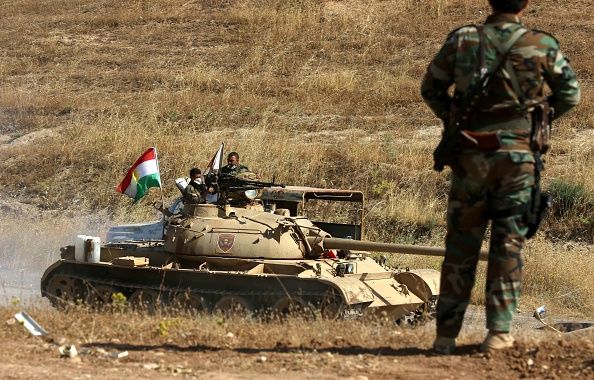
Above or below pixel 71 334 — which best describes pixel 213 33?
above

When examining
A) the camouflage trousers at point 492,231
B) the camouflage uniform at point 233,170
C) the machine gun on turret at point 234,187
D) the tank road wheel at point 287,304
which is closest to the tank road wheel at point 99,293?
the machine gun on turret at point 234,187

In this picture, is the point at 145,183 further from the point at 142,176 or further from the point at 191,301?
the point at 191,301

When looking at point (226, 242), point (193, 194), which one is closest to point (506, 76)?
point (226, 242)

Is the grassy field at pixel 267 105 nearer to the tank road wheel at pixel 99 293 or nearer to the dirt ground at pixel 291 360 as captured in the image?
the tank road wheel at pixel 99 293

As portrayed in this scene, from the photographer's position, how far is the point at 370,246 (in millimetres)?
13188

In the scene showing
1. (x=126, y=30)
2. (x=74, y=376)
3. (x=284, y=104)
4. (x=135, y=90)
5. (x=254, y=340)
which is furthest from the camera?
(x=126, y=30)

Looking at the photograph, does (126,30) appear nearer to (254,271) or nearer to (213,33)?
(213,33)

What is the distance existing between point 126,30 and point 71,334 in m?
29.4

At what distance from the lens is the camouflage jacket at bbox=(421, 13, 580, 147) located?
688 cm

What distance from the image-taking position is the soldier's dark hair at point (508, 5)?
6957 millimetres

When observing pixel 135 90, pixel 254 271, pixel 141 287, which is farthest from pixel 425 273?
pixel 135 90

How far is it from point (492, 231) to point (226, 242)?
6266 mm

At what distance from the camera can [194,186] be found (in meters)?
14.2

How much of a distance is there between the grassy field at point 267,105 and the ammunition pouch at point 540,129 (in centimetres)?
958
